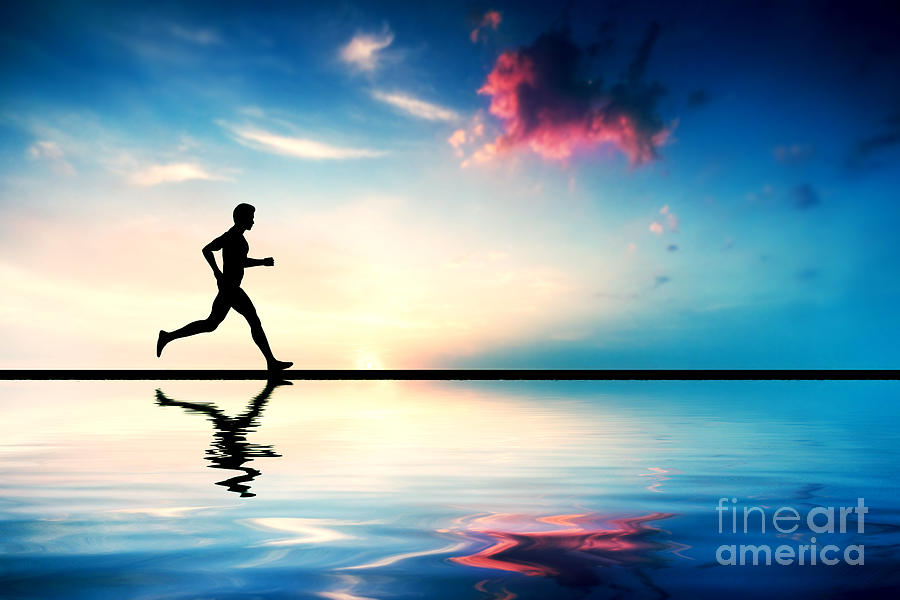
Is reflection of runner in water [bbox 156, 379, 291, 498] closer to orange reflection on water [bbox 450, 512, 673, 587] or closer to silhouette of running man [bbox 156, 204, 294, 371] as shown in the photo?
orange reflection on water [bbox 450, 512, 673, 587]

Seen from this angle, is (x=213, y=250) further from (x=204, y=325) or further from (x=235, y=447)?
(x=235, y=447)

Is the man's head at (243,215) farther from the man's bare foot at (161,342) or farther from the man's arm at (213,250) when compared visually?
the man's bare foot at (161,342)

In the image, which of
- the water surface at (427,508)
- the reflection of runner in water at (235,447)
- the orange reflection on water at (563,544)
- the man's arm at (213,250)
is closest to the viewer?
the water surface at (427,508)

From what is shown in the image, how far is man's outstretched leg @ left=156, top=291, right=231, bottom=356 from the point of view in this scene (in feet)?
45.8

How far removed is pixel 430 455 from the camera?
217 inches

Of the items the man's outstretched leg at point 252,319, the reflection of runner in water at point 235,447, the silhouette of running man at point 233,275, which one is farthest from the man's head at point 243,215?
the reflection of runner in water at point 235,447

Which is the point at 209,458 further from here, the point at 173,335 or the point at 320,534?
the point at 173,335

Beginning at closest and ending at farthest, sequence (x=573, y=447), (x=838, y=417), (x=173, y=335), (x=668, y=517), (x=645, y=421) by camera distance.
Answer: (x=668, y=517)
(x=573, y=447)
(x=645, y=421)
(x=838, y=417)
(x=173, y=335)

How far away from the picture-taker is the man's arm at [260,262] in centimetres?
1388

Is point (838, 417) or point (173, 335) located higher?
point (173, 335)

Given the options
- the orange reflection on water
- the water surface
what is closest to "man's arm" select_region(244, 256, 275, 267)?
the water surface

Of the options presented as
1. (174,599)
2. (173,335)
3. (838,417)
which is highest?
(173,335)

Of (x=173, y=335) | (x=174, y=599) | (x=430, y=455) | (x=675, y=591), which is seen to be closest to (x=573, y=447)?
(x=430, y=455)

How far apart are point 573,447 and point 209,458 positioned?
8.17 ft
